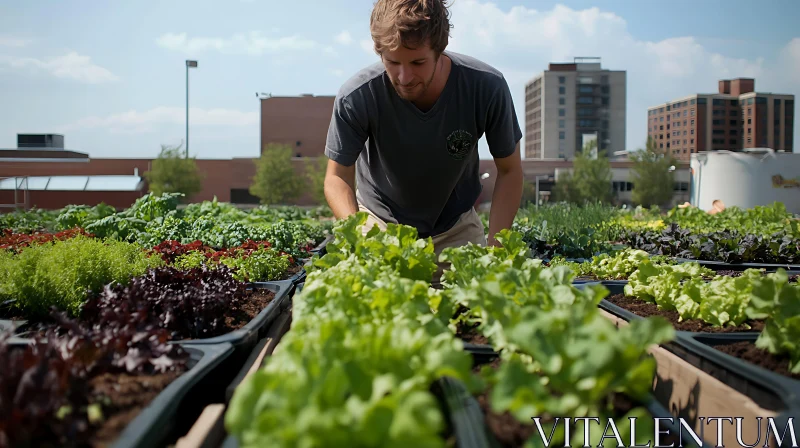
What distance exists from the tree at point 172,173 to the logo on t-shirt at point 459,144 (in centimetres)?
3941

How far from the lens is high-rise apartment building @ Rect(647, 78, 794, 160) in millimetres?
97938

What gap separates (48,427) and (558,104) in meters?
105

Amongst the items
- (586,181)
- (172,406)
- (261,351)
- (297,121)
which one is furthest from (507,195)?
(297,121)

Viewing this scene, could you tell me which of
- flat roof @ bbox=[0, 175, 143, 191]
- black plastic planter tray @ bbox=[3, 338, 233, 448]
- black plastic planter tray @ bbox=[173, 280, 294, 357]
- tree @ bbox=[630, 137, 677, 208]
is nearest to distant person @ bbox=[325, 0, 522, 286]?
black plastic planter tray @ bbox=[173, 280, 294, 357]

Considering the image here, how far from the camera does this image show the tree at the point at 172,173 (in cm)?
4031

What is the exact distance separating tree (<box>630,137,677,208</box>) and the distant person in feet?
160

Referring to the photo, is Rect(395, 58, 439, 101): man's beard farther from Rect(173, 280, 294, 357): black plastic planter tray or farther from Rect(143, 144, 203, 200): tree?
Rect(143, 144, 203, 200): tree

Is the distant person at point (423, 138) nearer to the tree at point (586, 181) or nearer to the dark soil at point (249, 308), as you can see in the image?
the dark soil at point (249, 308)

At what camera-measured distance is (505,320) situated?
5.29 ft

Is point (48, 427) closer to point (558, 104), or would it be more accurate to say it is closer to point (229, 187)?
point (229, 187)

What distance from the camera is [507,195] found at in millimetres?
3662

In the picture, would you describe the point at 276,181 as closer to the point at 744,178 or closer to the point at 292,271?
the point at 744,178

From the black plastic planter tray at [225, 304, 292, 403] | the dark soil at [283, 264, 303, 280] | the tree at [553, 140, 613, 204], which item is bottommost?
the black plastic planter tray at [225, 304, 292, 403]

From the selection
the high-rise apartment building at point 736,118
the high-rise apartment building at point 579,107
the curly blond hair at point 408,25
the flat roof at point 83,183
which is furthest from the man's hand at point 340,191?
the high-rise apartment building at point 736,118
